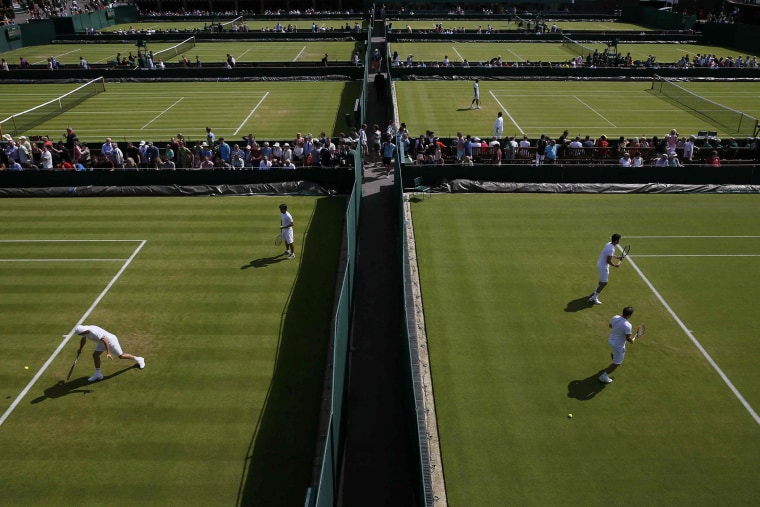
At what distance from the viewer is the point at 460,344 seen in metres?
12.8

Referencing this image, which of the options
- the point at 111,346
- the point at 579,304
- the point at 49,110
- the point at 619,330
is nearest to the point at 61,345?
the point at 111,346

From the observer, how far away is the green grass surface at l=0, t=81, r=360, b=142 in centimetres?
2812

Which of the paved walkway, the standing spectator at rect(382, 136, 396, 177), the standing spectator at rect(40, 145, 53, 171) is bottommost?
the paved walkway

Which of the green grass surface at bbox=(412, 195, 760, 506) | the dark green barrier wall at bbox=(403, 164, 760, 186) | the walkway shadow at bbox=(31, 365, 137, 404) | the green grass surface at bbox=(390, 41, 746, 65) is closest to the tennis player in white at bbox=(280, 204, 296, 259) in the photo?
the green grass surface at bbox=(412, 195, 760, 506)

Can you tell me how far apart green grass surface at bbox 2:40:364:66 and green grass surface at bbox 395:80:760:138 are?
14890mm

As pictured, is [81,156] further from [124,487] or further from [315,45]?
[315,45]

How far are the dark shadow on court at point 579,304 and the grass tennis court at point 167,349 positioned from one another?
6071mm

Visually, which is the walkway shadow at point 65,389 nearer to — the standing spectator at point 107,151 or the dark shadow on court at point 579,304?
the dark shadow on court at point 579,304

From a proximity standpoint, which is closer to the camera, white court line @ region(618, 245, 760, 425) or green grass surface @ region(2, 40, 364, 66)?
white court line @ region(618, 245, 760, 425)

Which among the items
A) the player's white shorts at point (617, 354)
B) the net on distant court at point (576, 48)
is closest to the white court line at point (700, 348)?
the player's white shorts at point (617, 354)

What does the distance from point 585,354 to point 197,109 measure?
26817 mm

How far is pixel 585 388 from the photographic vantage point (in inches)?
454

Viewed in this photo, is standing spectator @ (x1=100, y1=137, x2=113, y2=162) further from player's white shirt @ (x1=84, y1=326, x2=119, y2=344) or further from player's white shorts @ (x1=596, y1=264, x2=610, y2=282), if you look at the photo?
player's white shorts @ (x1=596, y1=264, x2=610, y2=282)

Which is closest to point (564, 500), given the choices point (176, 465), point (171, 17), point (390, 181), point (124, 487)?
point (176, 465)
